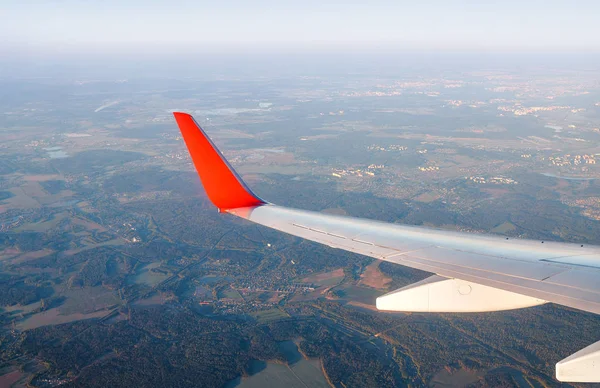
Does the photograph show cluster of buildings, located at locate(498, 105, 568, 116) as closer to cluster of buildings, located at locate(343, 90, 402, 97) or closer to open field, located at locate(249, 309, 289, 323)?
cluster of buildings, located at locate(343, 90, 402, 97)

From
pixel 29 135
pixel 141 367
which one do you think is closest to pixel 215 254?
pixel 141 367

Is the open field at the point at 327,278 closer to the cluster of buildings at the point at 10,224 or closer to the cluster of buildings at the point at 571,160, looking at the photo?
the cluster of buildings at the point at 10,224

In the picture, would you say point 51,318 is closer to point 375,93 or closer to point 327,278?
point 327,278

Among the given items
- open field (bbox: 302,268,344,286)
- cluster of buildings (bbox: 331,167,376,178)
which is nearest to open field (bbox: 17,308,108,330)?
open field (bbox: 302,268,344,286)

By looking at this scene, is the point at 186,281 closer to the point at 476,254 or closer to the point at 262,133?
the point at 476,254

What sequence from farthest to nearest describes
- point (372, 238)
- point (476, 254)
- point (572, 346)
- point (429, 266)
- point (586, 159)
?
1. point (586, 159)
2. point (572, 346)
3. point (372, 238)
4. point (476, 254)
5. point (429, 266)

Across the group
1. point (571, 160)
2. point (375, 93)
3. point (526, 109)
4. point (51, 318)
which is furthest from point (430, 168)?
point (375, 93)

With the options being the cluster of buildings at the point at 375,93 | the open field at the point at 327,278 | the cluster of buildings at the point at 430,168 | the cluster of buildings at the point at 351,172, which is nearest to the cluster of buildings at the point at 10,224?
the open field at the point at 327,278
